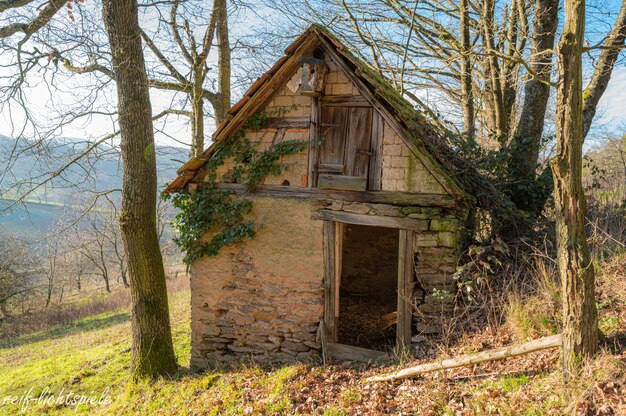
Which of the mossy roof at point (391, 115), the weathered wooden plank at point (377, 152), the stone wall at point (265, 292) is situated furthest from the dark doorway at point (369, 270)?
the weathered wooden plank at point (377, 152)

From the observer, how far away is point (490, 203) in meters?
6.37

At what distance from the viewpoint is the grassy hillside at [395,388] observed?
12.1 feet

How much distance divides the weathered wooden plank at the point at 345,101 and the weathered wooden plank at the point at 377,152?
0.27 m

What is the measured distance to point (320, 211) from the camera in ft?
19.9

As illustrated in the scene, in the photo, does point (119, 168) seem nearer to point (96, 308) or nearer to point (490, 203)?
point (490, 203)

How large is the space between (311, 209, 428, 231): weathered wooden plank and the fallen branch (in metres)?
1.80

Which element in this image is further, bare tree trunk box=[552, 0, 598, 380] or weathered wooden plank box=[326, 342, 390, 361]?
weathered wooden plank box=[326, 342, 390, 361]

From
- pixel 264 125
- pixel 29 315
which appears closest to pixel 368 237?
pixel 264 125

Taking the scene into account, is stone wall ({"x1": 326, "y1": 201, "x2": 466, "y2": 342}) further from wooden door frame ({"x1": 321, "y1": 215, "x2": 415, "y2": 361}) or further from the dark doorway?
the dark doorway

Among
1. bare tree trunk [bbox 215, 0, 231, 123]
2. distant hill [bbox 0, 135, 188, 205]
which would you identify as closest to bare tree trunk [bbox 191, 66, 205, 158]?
bare tree trunk [bbox 215, 0, 231, 123]

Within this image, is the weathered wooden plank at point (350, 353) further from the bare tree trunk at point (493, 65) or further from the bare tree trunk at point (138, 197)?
the bare tree trunk at point (493, 65)

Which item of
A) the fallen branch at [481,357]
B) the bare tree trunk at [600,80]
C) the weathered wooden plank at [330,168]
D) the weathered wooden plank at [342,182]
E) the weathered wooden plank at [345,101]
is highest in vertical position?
the bare tree trunk at [600,80]

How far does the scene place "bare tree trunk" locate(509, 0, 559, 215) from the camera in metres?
6.98

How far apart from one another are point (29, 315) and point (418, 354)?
24494mm
